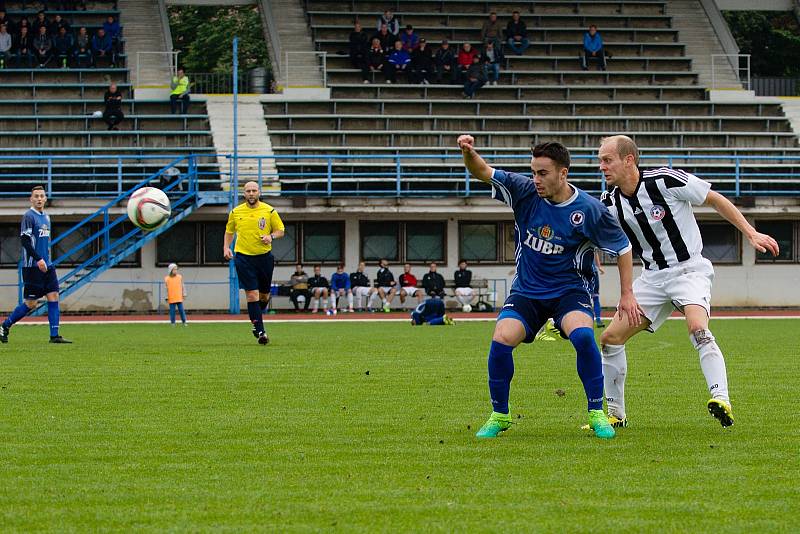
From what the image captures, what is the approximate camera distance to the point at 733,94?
39625 millimetres

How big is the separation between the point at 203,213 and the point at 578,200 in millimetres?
25702

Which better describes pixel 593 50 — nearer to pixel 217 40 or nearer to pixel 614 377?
pixel 217 40

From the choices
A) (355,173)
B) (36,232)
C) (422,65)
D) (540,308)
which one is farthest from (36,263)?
(422,65)

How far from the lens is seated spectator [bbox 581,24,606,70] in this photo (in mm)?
40156

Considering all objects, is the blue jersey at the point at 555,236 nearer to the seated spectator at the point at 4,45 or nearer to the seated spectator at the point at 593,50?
the seated spectator at the point at 4,45

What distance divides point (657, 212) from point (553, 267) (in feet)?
3.06

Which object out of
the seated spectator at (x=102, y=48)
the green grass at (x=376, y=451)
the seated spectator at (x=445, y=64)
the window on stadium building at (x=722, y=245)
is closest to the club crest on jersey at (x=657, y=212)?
the green grass at (x=376, y=451)

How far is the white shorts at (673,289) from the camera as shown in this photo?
27.9 feet

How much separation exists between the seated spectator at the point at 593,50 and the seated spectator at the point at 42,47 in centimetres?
1584

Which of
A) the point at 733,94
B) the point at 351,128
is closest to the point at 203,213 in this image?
the point at 351,128

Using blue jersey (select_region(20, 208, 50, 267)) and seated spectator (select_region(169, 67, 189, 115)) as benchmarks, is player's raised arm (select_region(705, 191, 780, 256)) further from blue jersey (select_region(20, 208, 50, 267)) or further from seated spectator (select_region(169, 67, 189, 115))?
Result: seated spectator (select_region(169, 67, 189, 115))

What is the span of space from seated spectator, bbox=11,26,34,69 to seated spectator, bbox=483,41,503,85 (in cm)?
1311

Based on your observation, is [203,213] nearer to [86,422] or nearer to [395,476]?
[86,422]

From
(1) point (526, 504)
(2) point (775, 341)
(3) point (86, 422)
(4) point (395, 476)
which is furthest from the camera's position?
(2) point (775, 341)
